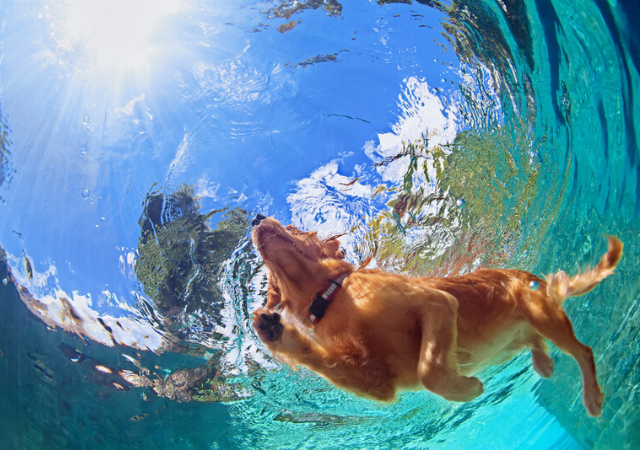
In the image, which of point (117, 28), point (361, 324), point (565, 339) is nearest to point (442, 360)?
point (361, 324)

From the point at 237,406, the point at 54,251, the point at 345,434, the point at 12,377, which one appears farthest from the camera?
the point at 345,434

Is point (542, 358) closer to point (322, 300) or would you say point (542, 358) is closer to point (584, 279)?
point (584, 279)

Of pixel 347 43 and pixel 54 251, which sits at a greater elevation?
pixel 347 43

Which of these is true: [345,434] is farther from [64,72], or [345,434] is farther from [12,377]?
[64,72]

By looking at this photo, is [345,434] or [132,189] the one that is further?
[345,434]

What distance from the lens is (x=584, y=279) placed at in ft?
10.6

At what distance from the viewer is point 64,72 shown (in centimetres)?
364

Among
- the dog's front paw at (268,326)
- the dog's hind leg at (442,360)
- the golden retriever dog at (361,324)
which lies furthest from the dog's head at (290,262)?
the dog's hind leg at (442,360)

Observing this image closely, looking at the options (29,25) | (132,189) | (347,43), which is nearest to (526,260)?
(347,43)

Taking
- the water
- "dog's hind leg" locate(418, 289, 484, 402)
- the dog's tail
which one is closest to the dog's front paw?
"dog's hind leg" locate(418, 289, 484, 402)

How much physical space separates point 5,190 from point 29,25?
2066 millimetres

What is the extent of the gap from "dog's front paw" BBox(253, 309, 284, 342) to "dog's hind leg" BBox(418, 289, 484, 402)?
3.52 ft

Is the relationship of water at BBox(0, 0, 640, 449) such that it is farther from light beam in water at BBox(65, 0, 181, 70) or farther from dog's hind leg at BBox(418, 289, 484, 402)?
dog's hind leg at BBox(418, 289, 484, 402)

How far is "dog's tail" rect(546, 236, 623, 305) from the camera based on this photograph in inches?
124
